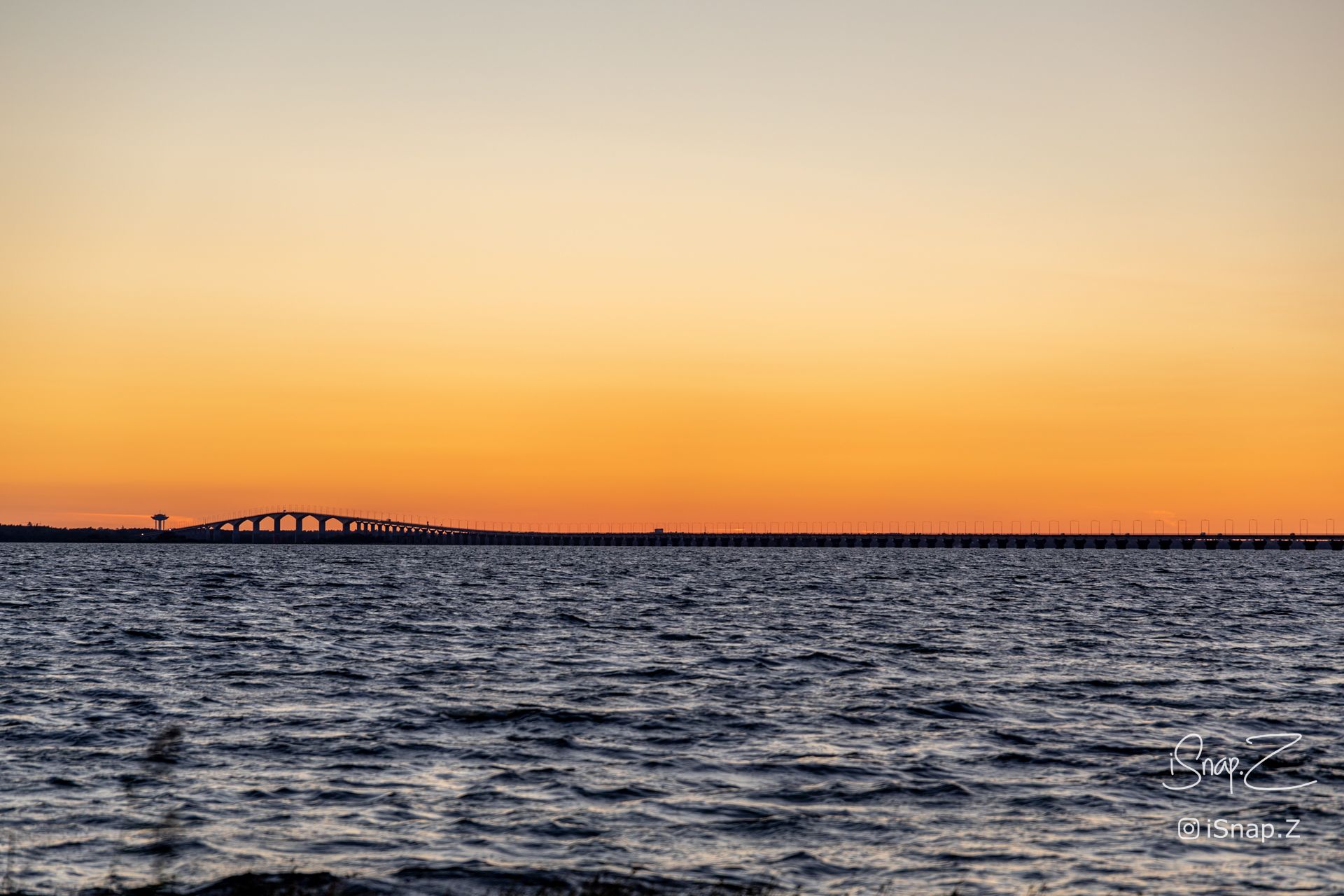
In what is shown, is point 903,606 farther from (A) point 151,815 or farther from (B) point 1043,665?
(A) point 151,815

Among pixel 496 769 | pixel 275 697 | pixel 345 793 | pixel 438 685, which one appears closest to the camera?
pixel 345 793

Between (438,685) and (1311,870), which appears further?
(438,685)

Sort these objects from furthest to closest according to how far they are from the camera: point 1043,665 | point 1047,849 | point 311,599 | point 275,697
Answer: point 311,599
point 1043,665
point 275,697
point 1047,849

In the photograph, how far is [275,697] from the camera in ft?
99.6

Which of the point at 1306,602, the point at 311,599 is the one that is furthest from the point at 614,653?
the point at 1306,602

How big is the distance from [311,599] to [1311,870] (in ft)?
225

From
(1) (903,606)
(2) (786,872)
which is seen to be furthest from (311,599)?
(2) (786,872)

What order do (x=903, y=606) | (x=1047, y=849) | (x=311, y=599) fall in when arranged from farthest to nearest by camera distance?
(x=311, y=599) < (x=903, y=606) < (x=1047, y=849)

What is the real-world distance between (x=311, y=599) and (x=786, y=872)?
6590 centimetres

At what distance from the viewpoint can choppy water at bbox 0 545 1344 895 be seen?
1645 centimetres

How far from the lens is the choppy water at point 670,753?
1645 centimetres

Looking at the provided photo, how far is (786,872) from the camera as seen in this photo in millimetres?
15914

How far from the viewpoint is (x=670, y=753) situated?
2338cm

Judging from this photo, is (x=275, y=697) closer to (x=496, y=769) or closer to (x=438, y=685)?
(x=438, y=685)
